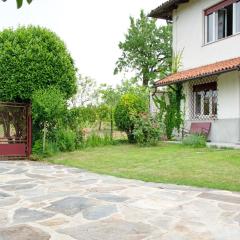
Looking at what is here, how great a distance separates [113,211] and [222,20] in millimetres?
13336

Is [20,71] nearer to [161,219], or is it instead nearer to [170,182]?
[170,182]

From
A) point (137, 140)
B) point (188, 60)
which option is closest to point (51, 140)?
point (137, 140)

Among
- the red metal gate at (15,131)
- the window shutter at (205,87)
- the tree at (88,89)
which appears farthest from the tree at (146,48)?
the red metal gate at (15,131)

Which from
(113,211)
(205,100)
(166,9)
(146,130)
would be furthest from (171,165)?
(166,9)

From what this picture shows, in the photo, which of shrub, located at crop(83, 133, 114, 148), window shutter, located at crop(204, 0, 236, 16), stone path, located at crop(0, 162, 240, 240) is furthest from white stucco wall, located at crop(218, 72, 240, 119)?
stone path, located at crop(0, 162, 240, 240)

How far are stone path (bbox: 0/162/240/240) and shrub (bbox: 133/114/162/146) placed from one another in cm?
723

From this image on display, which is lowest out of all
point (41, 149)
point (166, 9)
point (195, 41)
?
point (41, 149)

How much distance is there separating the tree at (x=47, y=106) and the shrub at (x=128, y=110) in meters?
3.59

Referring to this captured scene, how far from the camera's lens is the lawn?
799 centimetres

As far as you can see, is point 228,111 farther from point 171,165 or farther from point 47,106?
point 47,106

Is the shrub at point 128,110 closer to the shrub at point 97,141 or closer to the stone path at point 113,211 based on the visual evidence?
the shrub at point 97,141

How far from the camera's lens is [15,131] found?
13.3 metres

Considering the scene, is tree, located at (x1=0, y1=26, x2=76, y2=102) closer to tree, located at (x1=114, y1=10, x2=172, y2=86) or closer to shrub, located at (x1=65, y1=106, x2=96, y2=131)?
shrub, located at (x1=65, y1=106, x2=96, y2=131)

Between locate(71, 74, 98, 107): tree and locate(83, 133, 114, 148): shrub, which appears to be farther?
locate(71, 74, 98, 107): tree
